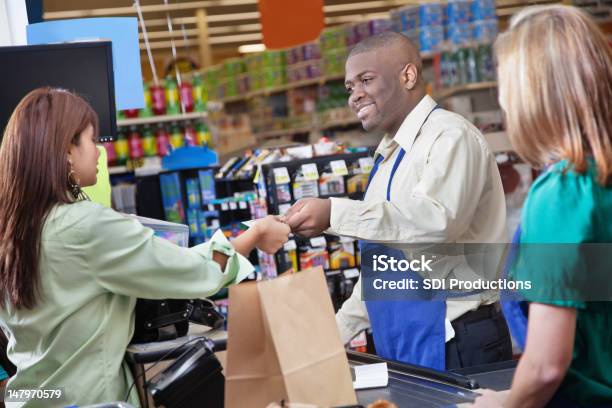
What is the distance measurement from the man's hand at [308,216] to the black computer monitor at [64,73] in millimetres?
1033

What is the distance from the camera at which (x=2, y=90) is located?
309 cm

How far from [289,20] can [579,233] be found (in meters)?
5.69

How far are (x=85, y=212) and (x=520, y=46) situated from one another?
1.13m

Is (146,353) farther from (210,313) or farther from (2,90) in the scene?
(2,90)

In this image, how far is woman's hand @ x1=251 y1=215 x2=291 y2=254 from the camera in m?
2.37

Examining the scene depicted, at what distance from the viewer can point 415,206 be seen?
2.38m

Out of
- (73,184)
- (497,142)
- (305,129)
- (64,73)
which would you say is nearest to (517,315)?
(73,184)

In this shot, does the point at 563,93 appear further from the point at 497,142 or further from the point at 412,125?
the point at 497,142

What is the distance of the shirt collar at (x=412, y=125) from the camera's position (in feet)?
8.79

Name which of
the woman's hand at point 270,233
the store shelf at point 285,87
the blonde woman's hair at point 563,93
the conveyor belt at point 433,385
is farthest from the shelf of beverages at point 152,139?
the blonde woman's hair at point 563,93

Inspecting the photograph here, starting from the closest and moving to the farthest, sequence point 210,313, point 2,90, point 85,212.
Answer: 1. point 85,212
2. point 210,313
3. point 2,90

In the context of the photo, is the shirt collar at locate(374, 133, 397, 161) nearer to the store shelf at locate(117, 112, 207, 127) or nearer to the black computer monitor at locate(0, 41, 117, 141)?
the black computer monitor at locate(0, 41, 117, 141)

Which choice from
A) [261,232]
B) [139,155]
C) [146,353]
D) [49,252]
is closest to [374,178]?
[261,232]

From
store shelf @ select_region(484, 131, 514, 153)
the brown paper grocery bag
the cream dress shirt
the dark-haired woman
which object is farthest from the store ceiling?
the brown paper grocery bag
